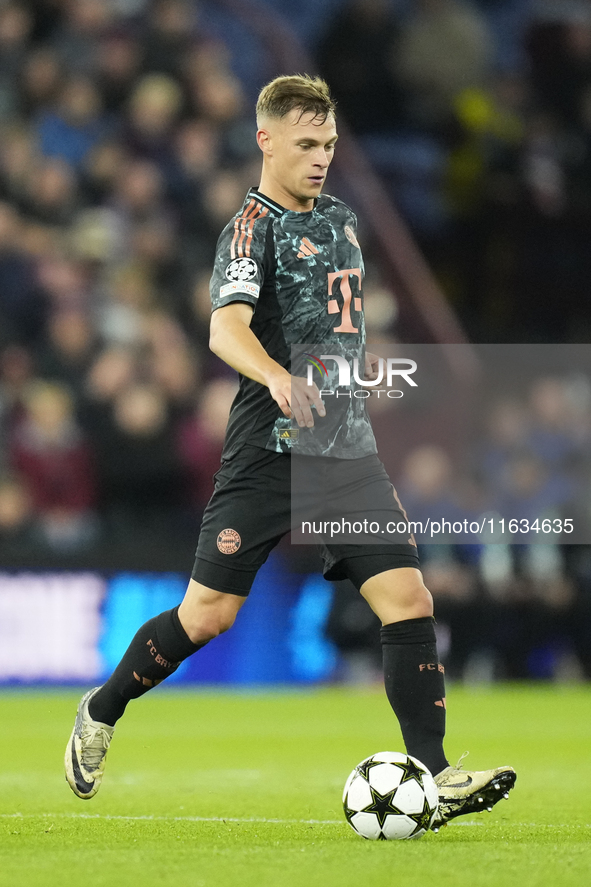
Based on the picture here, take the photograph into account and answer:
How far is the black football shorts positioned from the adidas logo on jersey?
0.59 m

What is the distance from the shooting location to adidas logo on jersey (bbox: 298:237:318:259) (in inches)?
156

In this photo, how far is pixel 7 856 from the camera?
3.29 metres

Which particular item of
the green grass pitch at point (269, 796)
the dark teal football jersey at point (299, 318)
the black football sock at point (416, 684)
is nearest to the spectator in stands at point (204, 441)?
the green grass pitch at point (269, 796)

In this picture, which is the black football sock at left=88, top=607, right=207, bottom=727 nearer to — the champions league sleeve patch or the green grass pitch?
the green grass pitch

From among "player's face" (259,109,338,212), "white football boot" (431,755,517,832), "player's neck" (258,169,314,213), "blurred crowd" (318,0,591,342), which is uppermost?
"blurred crowd" (318,0,591,342)

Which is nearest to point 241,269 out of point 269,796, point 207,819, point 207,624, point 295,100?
point 295,100

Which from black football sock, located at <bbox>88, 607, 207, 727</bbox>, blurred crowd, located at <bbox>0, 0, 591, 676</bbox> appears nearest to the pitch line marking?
black football sock, located at <bbox>88, 607, 207, 727</bbox>

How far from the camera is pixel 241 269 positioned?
3854 millimetres

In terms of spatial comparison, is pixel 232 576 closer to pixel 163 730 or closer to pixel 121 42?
pixel 163 730

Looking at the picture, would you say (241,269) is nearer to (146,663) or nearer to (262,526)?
(262,526)

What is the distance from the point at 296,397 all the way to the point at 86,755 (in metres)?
1.35

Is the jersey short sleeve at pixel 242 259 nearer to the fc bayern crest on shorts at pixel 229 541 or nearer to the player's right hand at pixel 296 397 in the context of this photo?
the player's right hand at pixel 296 397

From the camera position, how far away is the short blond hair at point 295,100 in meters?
3.94

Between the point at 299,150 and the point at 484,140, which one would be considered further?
Answer: the point at 484,140
